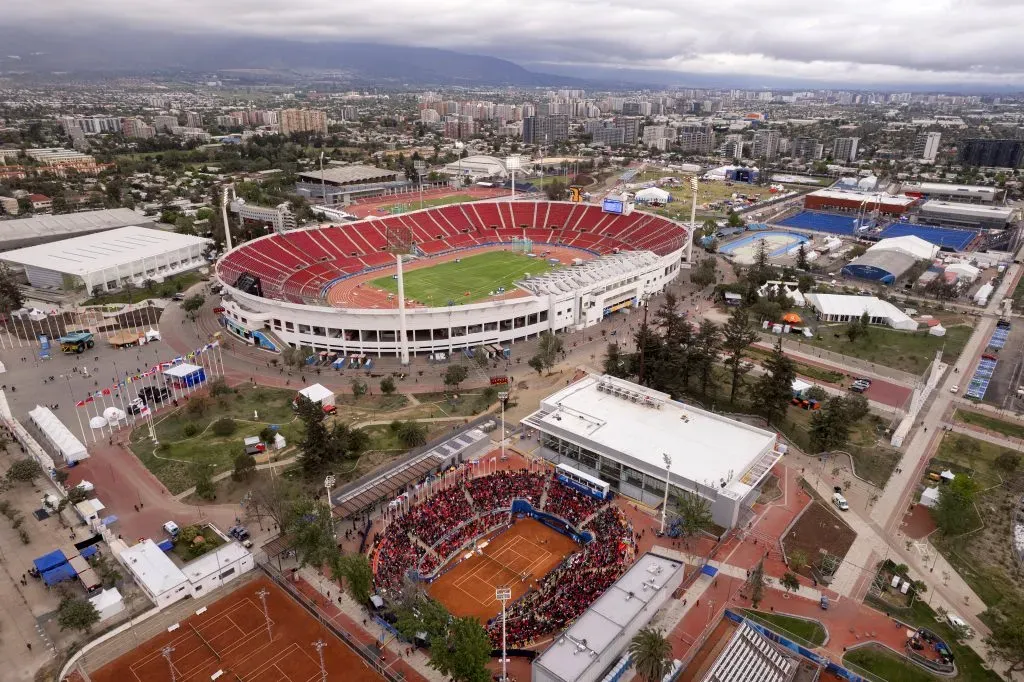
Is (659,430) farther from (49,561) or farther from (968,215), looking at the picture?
(968,215)

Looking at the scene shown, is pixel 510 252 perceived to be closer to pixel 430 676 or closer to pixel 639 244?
pixel 639 244

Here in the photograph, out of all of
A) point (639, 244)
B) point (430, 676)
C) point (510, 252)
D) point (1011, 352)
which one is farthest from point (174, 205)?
point (1011, 352)

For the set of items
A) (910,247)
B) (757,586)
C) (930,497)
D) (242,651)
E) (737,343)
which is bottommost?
(242,651)

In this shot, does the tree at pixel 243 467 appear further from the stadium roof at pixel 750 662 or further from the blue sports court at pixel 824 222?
the blue sports court at pixel 824 222

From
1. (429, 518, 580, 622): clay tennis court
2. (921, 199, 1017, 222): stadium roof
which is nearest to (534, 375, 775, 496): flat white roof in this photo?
(429, 518, 580, 622): clay tennis court

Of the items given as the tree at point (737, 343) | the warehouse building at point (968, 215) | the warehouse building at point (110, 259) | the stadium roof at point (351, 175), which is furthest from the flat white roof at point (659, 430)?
the stadium roof at point (351, 175)

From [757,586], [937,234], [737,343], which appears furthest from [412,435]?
[937,234]
